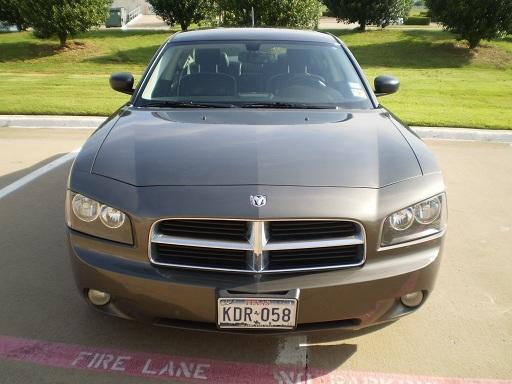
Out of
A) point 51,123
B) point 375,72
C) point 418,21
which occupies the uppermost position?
point 51,123

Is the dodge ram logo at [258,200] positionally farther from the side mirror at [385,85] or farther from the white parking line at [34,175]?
the white parking line at [34,175]

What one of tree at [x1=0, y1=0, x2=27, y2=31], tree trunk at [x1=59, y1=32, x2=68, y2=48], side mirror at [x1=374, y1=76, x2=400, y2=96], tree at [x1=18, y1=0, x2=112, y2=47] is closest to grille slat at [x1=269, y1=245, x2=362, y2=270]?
side mirror at [x1=374, y1=76, x2=400, y2=96]

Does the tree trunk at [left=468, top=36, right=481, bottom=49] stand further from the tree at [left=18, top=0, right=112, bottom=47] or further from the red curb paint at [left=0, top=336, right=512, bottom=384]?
the red curb paint at [left=0, top=336, right=512, bottom=384]

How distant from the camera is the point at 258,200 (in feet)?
7.57

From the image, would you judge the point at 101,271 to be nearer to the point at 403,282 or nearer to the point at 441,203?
the point at 403,282

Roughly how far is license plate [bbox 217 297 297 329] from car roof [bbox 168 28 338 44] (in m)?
2.54

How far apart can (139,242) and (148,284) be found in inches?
7.7

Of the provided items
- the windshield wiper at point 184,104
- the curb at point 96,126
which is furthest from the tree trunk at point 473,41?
the windshield wiper at point 184,104

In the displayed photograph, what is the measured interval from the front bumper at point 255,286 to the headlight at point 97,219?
0.05m

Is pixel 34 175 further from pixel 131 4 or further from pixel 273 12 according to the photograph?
pixel 131 4

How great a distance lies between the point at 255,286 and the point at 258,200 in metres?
0.38

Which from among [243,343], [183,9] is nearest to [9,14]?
[183,9]

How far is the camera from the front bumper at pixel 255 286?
7.43 feet

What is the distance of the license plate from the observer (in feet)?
7.37
